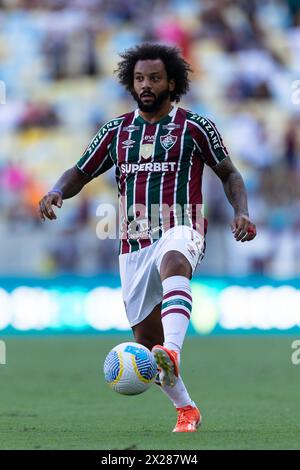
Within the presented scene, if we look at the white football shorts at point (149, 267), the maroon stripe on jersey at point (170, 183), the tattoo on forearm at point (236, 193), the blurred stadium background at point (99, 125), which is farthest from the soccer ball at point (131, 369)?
the blurred stadium background at point (99, 125)

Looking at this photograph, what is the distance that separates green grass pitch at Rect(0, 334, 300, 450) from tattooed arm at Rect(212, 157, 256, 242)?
119cm

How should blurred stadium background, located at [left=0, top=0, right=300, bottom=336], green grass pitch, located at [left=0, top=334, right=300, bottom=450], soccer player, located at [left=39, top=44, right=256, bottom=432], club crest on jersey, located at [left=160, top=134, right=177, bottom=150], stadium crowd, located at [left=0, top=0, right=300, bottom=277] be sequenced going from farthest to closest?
1. stadium crowd, located at [left=0, top=0, right=300, bottom=277]
2. blurred stadium background, located at [left=0, top=0, right=300, bottom=336]
3. club crest on jersey, located at [left=160, top=134, right=177, bottom=150]
4. soccer player, located at [left=39, top=44, right=256, bottom=432]
5. green grass pitch, located at [left=0, top=334, right=300, bottom=450]

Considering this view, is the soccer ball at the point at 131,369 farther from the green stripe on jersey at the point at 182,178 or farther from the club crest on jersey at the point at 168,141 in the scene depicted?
the club crest on jersey at the point at 168,141

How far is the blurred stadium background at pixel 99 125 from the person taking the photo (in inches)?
664

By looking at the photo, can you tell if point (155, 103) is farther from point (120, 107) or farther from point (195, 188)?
point (120, 107)

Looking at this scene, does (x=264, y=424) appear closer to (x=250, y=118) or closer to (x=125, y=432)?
(x=125, y=432)

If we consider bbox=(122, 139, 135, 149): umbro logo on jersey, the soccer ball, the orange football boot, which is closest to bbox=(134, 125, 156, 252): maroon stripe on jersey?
bbox=(122, 139, 135, 149): umbro logo on jersey

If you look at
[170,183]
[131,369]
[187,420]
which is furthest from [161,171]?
[187,420]

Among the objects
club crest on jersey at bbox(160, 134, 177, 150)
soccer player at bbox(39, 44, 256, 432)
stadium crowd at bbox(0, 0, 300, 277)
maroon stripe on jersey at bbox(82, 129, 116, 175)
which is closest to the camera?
soccer player at bbox(39, 44, 256, 432)

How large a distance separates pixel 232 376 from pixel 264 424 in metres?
4.48

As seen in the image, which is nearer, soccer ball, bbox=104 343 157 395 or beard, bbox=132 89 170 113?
soccer ball, bbox=104 343 157 395

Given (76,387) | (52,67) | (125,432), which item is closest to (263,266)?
(52,67)

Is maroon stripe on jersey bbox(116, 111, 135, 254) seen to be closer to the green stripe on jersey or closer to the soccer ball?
the green stripe on jersey

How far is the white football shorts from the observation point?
6586 mm
